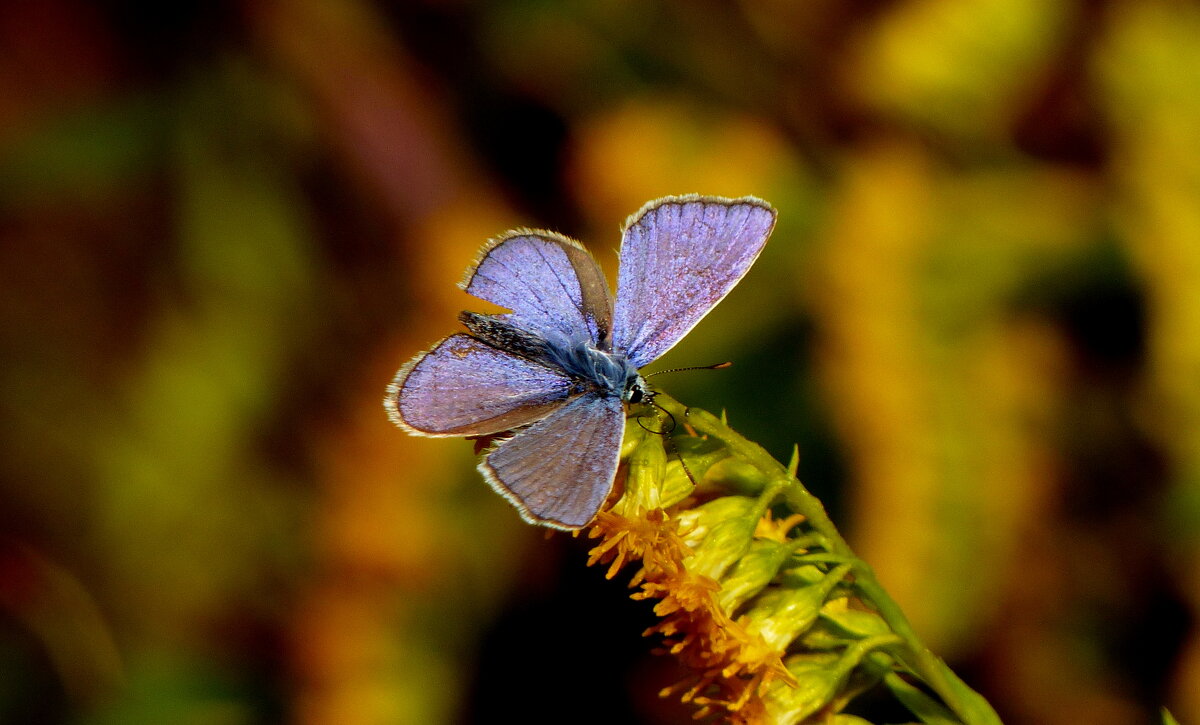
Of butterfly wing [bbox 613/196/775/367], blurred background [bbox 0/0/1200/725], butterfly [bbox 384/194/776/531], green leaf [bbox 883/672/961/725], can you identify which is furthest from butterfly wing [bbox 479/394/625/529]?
blurred background [bbox 0/0/1200/725]

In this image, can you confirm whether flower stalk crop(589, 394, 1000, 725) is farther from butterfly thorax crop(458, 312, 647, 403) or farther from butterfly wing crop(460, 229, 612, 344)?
butterfly wing crop(460, 229, 612, 344)

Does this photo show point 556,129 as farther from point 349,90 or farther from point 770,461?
point 770,461

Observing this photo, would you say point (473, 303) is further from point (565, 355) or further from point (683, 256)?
point (683, 256)

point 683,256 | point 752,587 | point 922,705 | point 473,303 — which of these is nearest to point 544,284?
point 683,256

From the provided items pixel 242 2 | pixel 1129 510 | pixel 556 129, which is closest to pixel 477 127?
pixel 556 129

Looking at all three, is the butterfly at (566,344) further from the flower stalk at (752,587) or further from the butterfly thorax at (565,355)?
the flower stalk at (752,587)

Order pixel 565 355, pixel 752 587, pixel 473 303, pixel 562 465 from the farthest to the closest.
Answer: pixel 473 303, pixel 565 355, pixel 752 587, pixel 562 465
